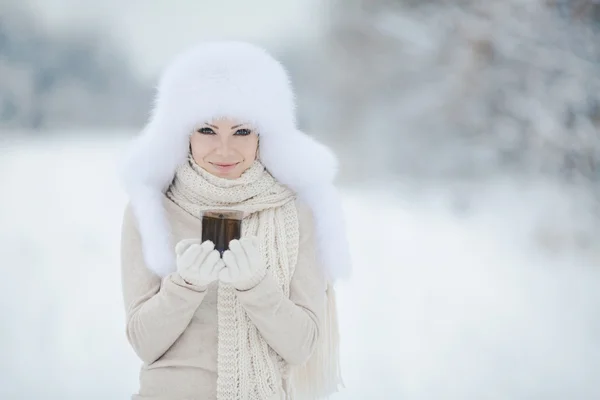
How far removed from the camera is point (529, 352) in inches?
79.8

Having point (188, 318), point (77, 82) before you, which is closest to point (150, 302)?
point (188, 318)

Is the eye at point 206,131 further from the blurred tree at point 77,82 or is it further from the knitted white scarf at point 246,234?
the blurred tree at point 77,82

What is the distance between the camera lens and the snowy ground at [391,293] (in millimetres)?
1855

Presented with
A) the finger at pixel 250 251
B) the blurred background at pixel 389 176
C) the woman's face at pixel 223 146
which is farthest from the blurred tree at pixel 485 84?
the finger at pixel 250 251

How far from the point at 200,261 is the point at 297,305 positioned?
0.20 metres

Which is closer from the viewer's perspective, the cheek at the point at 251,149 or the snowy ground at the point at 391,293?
the cheek at the point at 251,149

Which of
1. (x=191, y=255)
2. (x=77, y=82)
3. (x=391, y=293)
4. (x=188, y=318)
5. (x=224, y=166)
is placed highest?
(x=77, y=82)

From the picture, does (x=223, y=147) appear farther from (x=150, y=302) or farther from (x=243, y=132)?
(x=150, y=302)

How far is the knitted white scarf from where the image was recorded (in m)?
0.98

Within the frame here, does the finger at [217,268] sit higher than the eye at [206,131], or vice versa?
the eye at [206,131]

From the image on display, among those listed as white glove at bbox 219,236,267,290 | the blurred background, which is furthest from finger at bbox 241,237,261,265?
the blurred background

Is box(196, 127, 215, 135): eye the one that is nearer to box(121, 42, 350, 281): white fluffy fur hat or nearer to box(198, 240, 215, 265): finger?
box(121, 42, 350, 281): white fluffy fur hat

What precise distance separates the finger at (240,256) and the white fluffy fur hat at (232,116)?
0.52ft

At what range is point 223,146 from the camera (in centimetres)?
103
